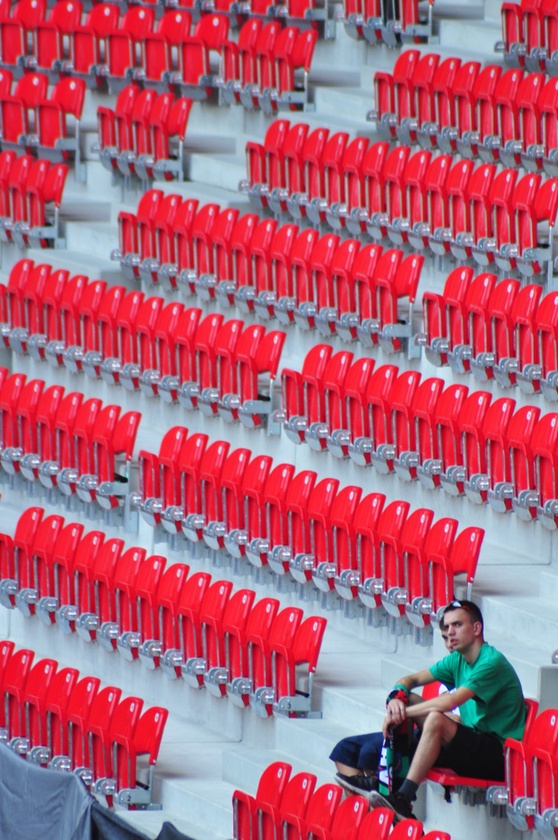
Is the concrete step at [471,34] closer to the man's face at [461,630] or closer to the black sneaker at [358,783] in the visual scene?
the man's face at [461,630]

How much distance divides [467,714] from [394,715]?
7.8 inches

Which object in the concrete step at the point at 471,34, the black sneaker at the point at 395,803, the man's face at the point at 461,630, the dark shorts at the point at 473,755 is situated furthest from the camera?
the concrete step at the point at 471,34

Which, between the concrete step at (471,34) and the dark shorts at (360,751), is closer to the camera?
the dark shorts at (360,751)

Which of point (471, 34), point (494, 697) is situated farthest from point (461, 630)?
point (471, 34)

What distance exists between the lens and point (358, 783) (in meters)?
4.64

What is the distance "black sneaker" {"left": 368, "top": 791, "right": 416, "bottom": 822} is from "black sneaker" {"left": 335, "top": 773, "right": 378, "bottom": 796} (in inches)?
5.9

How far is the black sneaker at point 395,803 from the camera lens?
4.40 m

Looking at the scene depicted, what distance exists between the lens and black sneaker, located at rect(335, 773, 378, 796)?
4.62 meters

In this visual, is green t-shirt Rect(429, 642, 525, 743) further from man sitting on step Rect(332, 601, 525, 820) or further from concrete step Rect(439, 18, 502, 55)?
concrete step Rect(439, 18, 502, 55)

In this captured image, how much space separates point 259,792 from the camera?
4781mm

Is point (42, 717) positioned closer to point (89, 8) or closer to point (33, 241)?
point (33, 241)

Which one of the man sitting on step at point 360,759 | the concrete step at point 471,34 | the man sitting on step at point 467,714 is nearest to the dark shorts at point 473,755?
the man sitting on step at point 467,714

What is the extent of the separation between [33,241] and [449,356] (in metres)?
2.85

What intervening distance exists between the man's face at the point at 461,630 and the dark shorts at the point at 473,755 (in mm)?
195
